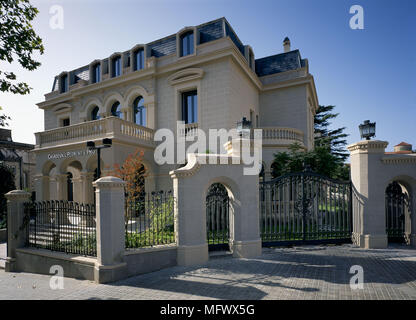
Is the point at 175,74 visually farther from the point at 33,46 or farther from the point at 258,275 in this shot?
the point at 258,275

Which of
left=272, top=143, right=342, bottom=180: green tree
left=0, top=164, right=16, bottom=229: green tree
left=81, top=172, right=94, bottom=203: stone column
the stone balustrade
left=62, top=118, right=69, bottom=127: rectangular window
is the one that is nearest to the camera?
left=272, top=143, right=342, bottom=180: green tree

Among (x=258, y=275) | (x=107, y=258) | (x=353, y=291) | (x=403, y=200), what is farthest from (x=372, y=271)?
(x=107, y=258)

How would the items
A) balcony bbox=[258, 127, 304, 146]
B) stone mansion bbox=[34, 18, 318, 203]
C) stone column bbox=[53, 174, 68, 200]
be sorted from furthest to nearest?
balcony bbox=[258, 127, 304, 146], stone column bbox=[53, 174, 68, 200], stone mansion bbox=[34, 18, 318, 203]

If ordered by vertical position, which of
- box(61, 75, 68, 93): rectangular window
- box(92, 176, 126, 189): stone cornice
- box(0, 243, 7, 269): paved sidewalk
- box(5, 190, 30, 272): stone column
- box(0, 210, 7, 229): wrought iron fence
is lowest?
box(0, 243, 7, 269): paved sidewalk

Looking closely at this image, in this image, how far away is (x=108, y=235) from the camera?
6102 mm

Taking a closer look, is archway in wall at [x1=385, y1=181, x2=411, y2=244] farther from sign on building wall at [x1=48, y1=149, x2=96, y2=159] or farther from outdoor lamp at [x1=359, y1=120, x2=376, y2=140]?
sign on building wall at [x1=48, y1=149, x2=96, y2=159]

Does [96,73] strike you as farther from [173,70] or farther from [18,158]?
[18,158]

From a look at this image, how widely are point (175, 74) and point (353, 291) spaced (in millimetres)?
13883

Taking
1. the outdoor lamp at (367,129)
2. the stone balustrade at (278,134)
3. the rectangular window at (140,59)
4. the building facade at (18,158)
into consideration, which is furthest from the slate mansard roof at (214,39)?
the building facade at (18,158)

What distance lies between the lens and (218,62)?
45.5 ft

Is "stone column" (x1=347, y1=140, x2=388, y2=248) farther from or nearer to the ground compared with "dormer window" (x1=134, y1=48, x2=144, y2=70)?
nearer to the ground

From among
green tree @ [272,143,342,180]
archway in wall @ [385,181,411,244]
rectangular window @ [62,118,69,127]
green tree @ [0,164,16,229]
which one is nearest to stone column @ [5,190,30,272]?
green tree @ [0,164,16,229]

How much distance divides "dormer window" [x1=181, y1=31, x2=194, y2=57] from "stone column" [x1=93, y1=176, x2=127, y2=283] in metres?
11.7

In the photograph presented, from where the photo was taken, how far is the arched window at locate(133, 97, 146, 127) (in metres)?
16.7
